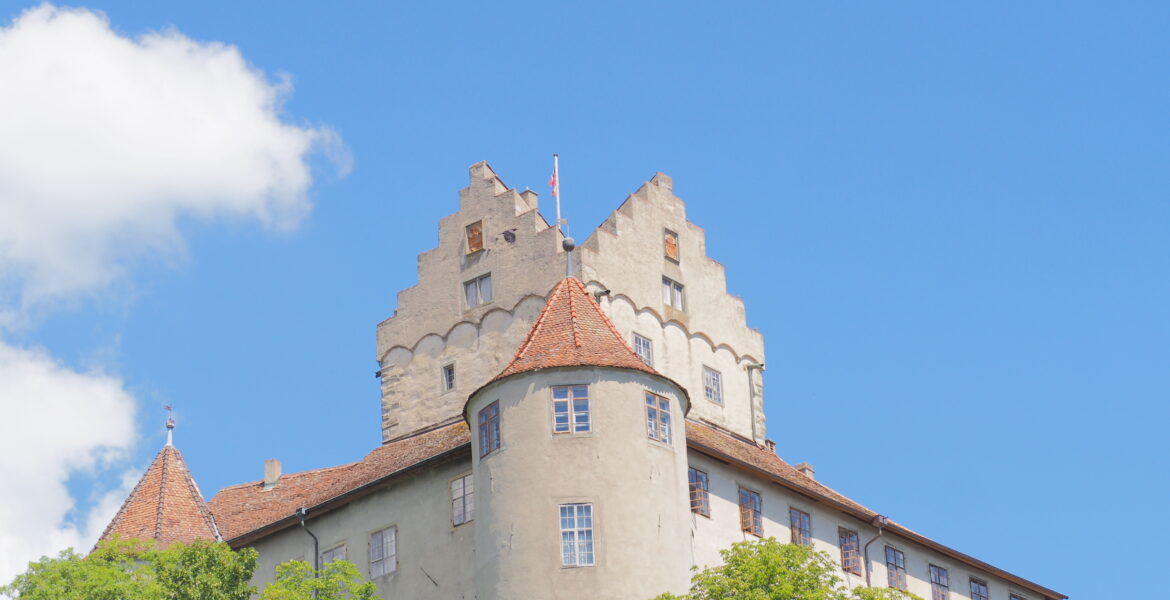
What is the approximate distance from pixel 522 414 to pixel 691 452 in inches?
239

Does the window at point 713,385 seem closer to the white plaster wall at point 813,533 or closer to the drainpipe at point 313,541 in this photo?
the white plaster wall at point 813,533

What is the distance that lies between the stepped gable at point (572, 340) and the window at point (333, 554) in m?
7.93

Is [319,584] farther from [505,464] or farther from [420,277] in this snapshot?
[420,277]

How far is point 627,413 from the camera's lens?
5025 cm

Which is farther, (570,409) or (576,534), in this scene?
(570,409)

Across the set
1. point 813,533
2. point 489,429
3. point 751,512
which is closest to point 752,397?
point 813,533

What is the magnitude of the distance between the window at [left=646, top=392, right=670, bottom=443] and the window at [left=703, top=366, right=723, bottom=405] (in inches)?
454

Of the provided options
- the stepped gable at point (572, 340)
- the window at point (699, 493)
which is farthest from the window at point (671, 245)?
the window at point (699, 493)

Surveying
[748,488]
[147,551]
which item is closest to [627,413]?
[748,488]

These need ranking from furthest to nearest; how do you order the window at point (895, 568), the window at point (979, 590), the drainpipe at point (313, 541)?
the window at point (979, 590)
the window at point (895, 568)
the drainpipe at point (313, 541)

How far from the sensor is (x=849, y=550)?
193 ft

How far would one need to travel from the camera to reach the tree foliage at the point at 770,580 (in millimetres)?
43719

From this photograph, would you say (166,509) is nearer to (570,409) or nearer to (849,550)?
(570,409)

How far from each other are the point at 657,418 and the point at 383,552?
894 cm
